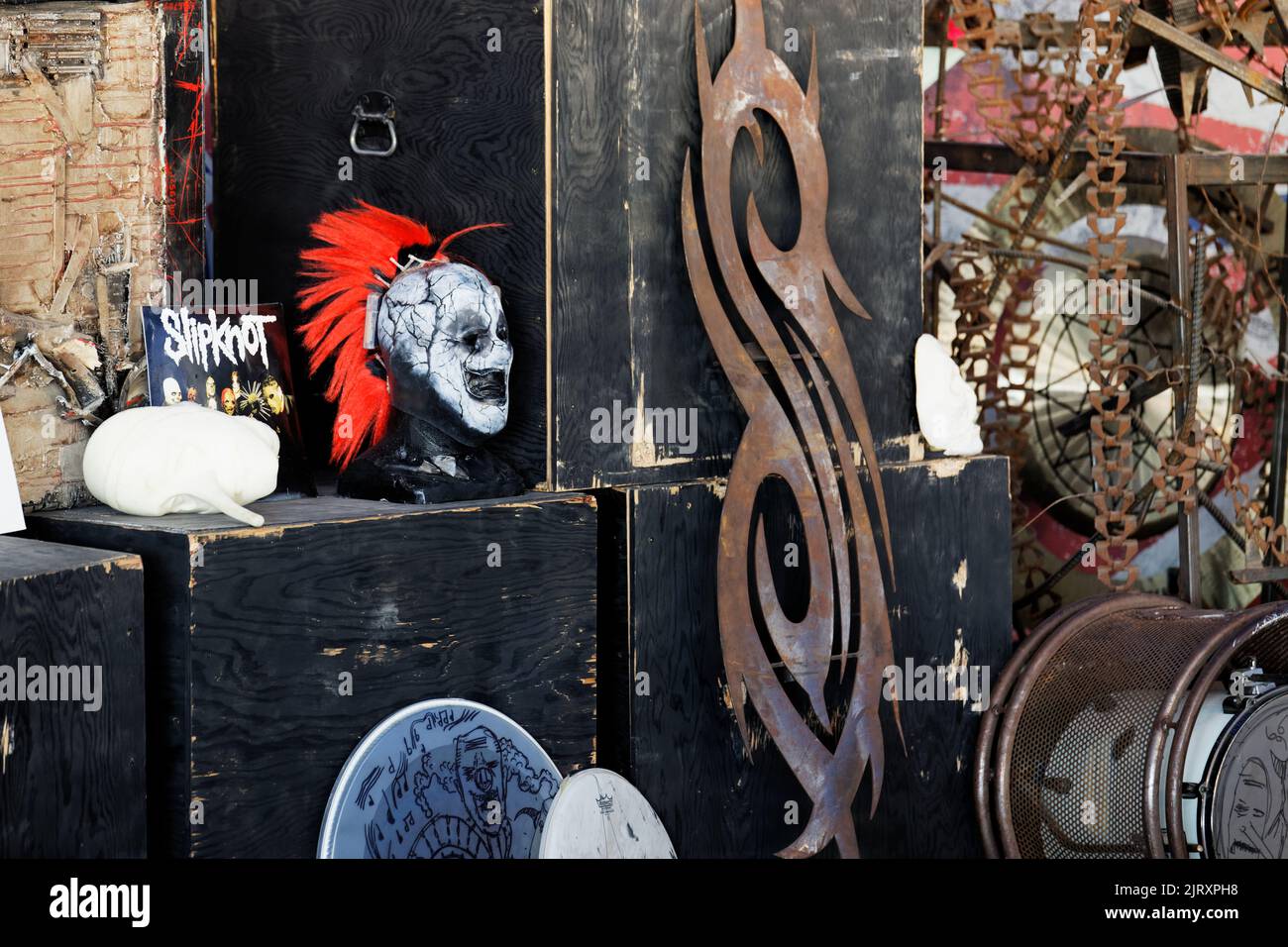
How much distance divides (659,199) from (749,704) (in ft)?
3.73

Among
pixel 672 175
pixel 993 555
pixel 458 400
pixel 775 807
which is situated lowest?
pixel 775 807

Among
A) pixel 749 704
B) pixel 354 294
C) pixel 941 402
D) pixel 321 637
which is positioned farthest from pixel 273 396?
pixel 941 402

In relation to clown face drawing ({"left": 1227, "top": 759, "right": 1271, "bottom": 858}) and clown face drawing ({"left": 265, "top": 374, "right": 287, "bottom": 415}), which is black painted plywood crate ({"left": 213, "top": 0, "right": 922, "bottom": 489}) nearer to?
clown face drawing ({"left": 265, "top": 374, "right": 287, "bottom": 415})

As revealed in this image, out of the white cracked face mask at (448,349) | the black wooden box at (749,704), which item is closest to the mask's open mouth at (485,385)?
the white cracked face mask at (448,349)

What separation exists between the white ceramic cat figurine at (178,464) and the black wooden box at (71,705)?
0.81ft

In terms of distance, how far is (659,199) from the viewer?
3.24 meters

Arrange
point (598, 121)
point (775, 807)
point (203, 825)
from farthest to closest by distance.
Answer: point (775, 807)
point (598, 121)
point (203, 825)

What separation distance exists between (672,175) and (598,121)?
0.22 meters

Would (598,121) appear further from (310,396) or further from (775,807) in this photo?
(775,807)

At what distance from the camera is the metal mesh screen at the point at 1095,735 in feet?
11.7

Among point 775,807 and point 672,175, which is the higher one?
point 672,175

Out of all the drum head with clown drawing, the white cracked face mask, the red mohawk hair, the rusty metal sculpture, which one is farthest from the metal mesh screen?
the red mohawk hair

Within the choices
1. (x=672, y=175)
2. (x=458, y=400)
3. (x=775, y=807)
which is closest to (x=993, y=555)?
(x=775, y=807)

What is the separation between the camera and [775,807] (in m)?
3.42
